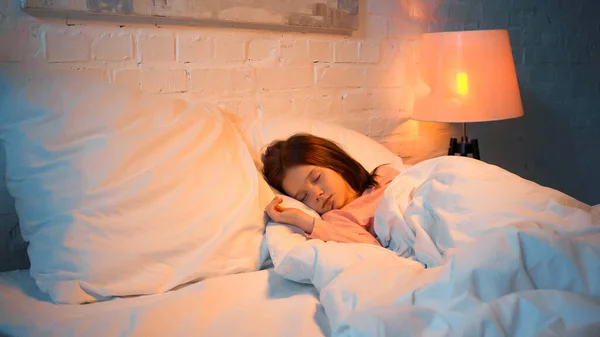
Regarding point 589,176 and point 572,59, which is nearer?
point 572,59

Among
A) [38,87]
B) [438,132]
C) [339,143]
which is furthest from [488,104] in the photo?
[38,87]

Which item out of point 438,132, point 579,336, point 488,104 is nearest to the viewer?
point 579,336

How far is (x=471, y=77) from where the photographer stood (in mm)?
1804

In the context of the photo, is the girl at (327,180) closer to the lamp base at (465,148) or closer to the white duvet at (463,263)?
the white duvet at (463,263)

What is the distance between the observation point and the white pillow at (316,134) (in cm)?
147

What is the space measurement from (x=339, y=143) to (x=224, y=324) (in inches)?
31.0

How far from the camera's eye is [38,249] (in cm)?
104

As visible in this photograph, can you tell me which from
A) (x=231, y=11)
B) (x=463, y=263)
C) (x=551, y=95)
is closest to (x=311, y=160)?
(x=231, y=11)

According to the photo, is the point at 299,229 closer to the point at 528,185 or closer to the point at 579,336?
the point at 528,185

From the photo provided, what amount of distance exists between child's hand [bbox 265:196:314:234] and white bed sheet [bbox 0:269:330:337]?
172mm

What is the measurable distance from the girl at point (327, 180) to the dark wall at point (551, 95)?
1.10 m

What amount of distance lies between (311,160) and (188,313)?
60cm

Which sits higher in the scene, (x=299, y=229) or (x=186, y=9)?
(x=186, y=9)

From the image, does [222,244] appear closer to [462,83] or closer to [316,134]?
[316,134]
